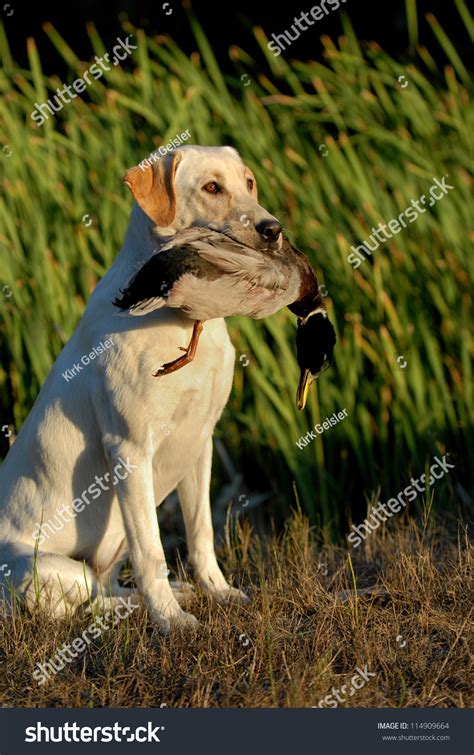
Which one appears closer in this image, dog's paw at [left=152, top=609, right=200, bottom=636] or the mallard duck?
the mallard duck

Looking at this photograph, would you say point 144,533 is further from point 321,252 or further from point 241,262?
point 321,252

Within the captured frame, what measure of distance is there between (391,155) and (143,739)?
3265 millimetres

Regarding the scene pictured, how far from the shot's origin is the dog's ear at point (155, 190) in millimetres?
3289

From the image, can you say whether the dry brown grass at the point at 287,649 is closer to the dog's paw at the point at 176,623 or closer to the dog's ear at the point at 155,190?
the dog's paw at the point at 176,623

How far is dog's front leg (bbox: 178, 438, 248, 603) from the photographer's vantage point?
12.2 feet

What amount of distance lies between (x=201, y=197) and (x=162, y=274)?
16.1 inches

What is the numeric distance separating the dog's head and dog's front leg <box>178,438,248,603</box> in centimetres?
79

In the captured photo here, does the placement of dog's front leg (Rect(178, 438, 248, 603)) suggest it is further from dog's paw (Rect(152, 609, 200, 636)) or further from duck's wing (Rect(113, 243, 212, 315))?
duck's wing (Rect(113, 243, 212, 315))

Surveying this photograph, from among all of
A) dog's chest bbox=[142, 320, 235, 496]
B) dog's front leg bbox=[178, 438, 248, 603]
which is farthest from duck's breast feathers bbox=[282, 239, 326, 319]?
dog's front leg bbox=[178, 438, 248, 603]

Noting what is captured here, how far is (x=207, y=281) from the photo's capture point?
310 cm

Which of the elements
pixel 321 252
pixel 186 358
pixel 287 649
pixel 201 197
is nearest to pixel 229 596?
pixel 287 649

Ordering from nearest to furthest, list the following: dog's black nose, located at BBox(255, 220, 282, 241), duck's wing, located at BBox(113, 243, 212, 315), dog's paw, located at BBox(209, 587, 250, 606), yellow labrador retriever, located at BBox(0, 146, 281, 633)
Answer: duck's wing, located at BBox(113, 243, 212, 315) → dog's black nose, located at BBox(255, 220, 282, 241) → yellow labrador retriever, located at BBox(0, 146, 281, 633) → dog's paw, located at BBox(209, 587, 250, 606)

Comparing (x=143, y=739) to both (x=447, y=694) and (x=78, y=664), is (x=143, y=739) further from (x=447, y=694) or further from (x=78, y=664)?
(x=447, y=694)

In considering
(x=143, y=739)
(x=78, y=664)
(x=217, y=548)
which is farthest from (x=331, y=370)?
(x=143, y=739)
